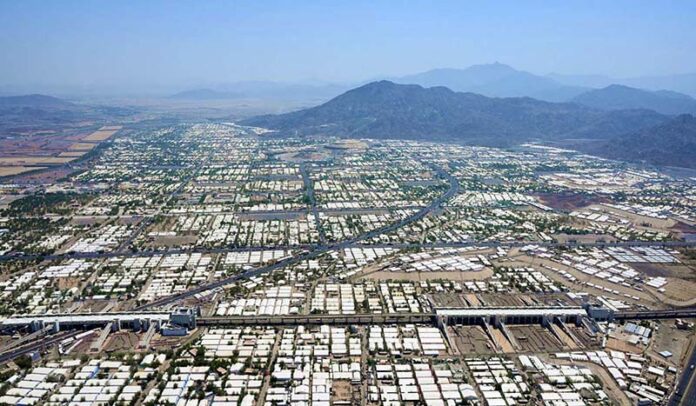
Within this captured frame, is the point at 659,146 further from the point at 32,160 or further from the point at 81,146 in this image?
the point at 32,160

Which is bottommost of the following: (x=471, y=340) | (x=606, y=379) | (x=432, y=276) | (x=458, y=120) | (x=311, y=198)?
(x=606, y=379)

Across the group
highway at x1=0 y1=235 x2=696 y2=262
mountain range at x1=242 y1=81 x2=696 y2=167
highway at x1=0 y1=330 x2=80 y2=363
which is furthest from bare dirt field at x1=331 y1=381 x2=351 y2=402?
mountain range at x1=242 y1=81 x2=696 y2=167

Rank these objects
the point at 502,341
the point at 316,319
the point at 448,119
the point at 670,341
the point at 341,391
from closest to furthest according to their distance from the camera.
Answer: the point at 341,391
the point at 502,341
the point at 670,341
the point at 316,319
the point at 448,119

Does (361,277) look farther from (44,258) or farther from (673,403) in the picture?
(44,258)

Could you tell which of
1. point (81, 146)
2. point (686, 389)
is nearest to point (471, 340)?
point (686, 389)

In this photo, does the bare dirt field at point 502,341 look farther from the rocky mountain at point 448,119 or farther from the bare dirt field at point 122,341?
the rocky mountain at point 448,119

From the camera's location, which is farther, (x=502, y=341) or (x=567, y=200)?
(x=567, y=200)

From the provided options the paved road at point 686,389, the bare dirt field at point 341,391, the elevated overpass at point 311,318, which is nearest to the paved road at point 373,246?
the elevated overpass at point 311,318

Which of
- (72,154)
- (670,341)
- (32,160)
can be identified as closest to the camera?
(670,341)
